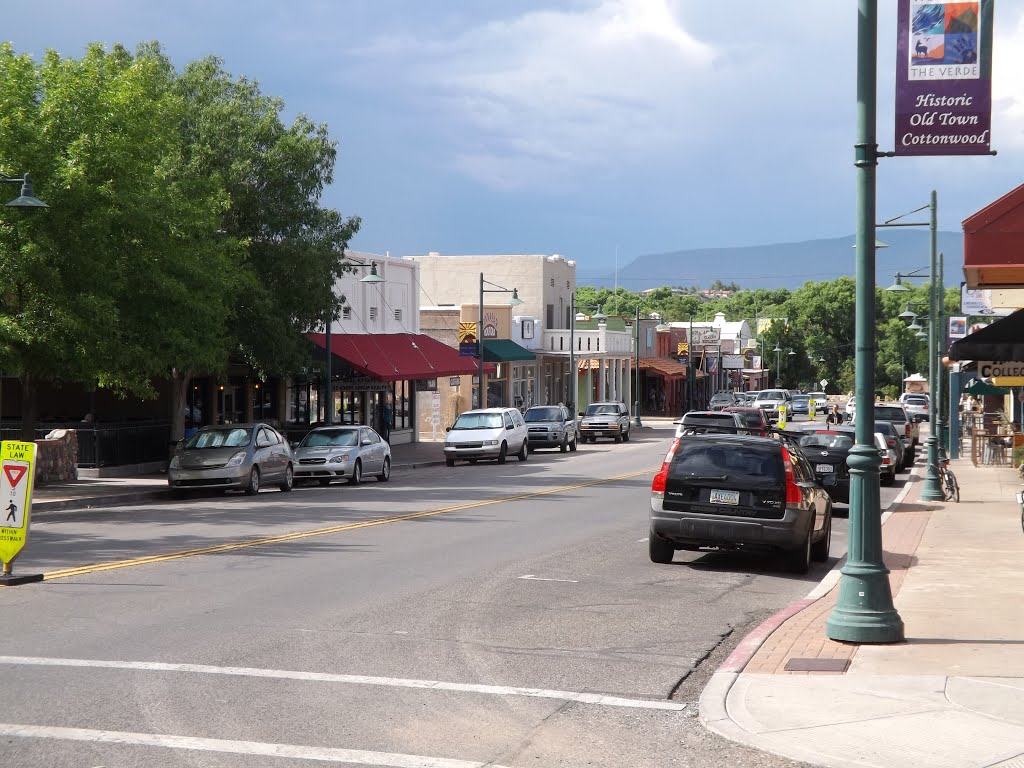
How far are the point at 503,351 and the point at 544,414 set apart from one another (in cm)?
1500

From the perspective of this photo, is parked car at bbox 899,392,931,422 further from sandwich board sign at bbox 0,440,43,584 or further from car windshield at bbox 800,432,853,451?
sandwich board sign at bbox 0,440,43,584

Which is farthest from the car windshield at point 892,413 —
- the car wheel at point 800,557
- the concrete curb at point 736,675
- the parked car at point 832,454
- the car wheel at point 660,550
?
the concrete curb at point 736,675

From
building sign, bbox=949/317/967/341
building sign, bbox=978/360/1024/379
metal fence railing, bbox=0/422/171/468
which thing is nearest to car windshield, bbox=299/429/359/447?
metal fence railing, bbox=0/422/171/468

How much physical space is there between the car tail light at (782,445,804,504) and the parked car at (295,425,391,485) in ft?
54.5

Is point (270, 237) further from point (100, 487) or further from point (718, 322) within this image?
point (718, 322)

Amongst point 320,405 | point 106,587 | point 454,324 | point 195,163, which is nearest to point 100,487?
point 195,163

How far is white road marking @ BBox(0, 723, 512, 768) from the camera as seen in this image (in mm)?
6762

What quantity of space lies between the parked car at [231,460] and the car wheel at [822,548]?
13778 millimetres

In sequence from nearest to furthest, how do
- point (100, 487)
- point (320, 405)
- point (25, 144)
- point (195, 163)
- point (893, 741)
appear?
point (893, 741), point (25, 144), point (100, 487), point (195, 163), point (320, 405)

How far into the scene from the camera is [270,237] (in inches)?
1389

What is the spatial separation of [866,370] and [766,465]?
4898 millimetres

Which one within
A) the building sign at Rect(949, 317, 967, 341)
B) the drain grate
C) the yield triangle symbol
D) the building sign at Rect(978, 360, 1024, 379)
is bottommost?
the drain grate

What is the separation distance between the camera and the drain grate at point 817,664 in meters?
9.07

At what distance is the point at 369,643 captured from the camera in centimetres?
1007
